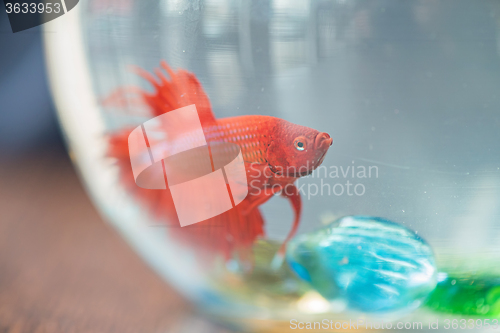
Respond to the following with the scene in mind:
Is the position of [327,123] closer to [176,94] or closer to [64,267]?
[176,94]

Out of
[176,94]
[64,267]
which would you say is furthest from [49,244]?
[176,94]

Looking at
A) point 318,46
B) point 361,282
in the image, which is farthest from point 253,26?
point 361,282

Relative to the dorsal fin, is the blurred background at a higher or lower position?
lower

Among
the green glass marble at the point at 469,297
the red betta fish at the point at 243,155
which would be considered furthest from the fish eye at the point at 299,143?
the green glass marble at the point at 469,297

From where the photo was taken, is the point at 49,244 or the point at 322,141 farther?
the point at 49,244

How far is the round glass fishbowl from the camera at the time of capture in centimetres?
16

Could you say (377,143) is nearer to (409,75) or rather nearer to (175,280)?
(409,75)

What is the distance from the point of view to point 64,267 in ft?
0.79

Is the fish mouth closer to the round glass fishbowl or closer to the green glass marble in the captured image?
the round glass fishbowl

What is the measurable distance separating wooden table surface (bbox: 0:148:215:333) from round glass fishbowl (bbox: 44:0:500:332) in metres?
0.07

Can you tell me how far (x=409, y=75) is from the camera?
162mm

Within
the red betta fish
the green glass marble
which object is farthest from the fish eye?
the green glass marble

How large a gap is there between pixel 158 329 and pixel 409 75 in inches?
8.3

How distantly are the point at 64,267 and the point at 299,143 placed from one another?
0.65 feet
